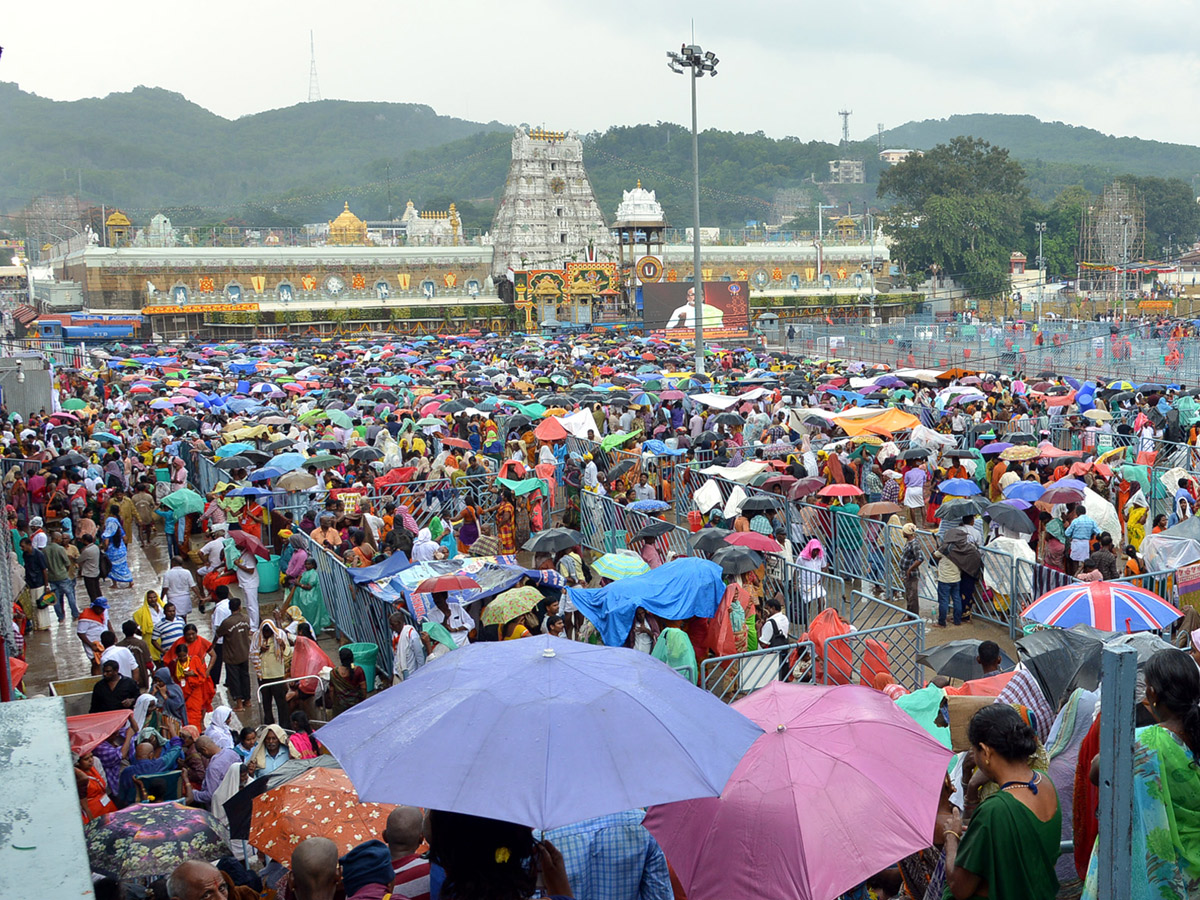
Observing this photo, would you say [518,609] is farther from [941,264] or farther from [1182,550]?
[941,264]

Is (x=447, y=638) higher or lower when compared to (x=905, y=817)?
lower

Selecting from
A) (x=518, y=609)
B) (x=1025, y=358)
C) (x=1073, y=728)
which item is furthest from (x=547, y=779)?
(x=1025, y=358)

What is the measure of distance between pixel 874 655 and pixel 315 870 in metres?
5.05

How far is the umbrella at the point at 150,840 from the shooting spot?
455cm

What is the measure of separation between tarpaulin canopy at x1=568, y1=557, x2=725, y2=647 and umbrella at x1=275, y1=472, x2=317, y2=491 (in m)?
6.62

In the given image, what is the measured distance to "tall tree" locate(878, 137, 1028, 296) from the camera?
71.8 metres

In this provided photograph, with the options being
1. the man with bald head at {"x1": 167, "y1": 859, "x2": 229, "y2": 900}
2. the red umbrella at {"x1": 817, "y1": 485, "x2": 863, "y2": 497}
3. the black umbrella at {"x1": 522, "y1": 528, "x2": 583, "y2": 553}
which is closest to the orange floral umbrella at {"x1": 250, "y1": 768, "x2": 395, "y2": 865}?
the man with bald head at {"x1": 167, "y1": 859, "x2": 229, "y2": 900}

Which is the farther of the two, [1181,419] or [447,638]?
[1181,419]

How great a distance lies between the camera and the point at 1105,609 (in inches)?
292

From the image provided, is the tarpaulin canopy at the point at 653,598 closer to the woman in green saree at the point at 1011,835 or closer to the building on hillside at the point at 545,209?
the woman in green saree at the point at 1011,835

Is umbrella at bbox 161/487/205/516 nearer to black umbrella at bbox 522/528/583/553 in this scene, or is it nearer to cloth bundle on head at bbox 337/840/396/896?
black umbrella at bbox 522/528/583/553

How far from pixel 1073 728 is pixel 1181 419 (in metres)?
14.6

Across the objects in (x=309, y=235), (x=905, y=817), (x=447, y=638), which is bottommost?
(x=447, y=638)

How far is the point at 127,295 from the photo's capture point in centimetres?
6031
